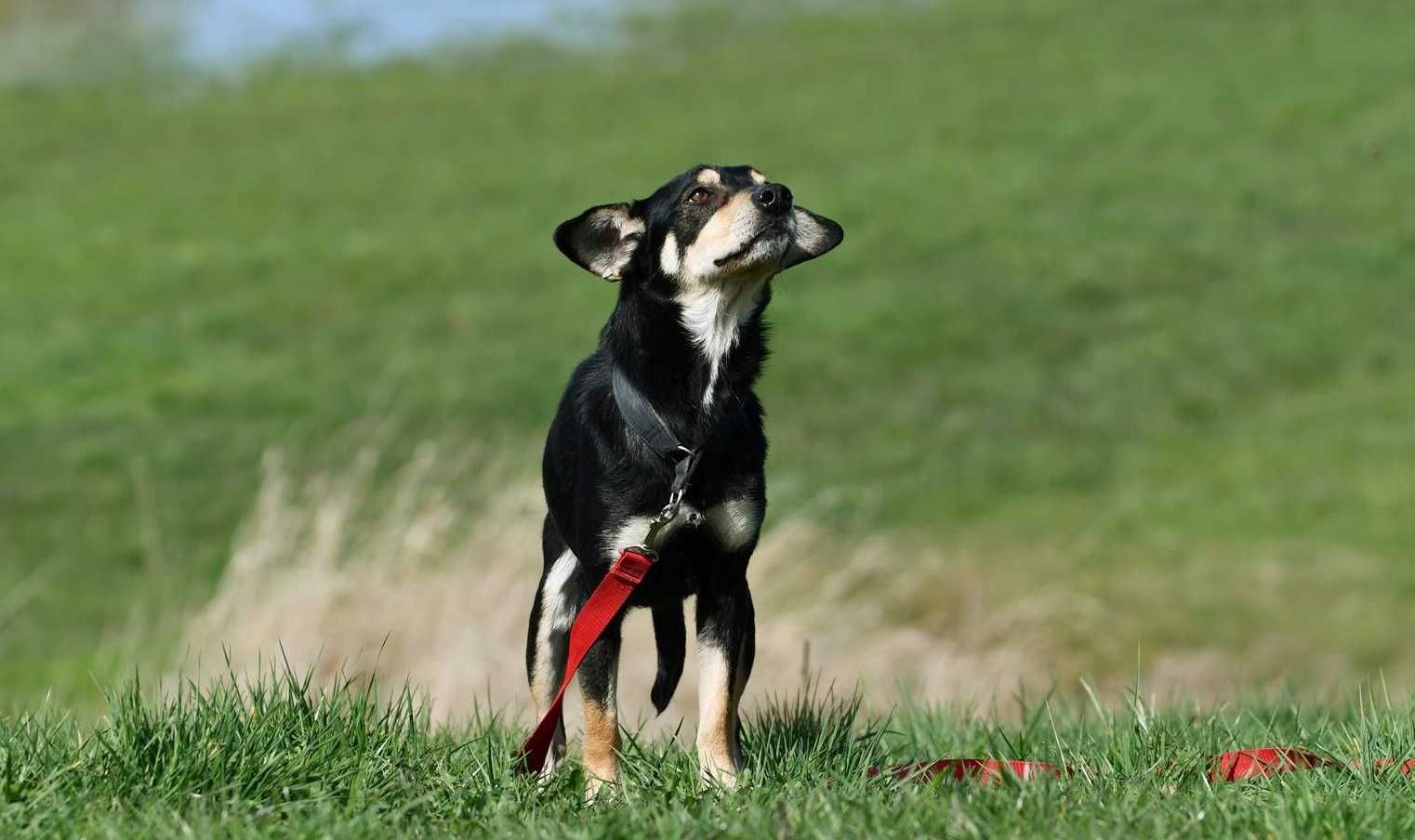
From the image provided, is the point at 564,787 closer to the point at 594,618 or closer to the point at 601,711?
the point at 601,711

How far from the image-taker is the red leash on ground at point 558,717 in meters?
3.91

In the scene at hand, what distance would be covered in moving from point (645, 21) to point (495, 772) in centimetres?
2839

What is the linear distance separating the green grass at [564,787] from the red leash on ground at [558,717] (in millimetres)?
59

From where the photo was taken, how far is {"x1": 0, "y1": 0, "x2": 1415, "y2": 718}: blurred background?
9898 millimetres

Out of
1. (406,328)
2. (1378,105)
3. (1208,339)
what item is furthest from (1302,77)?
(406,328)

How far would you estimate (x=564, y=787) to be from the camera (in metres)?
3.88

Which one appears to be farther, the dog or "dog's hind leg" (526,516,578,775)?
"dog's hind leg" (526,516,578,775)

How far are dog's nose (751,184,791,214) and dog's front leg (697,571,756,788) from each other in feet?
3.11

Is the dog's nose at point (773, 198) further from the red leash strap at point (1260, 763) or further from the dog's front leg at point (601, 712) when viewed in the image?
the red leash strap at point (1260, 763)

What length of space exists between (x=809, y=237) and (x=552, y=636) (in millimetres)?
1275

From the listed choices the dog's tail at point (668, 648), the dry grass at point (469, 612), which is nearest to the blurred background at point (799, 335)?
the dry grass at point (469, 612)

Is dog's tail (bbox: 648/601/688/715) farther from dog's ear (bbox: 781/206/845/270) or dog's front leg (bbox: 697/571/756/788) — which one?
dog's ear (bbox: 781/206/845/270)

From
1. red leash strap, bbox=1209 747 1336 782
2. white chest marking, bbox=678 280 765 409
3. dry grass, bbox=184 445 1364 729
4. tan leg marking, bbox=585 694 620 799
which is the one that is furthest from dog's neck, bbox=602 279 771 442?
dry grass, bbox=184 445 1364 729

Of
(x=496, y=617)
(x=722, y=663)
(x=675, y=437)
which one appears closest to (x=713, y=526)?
(x=675, y=437)
